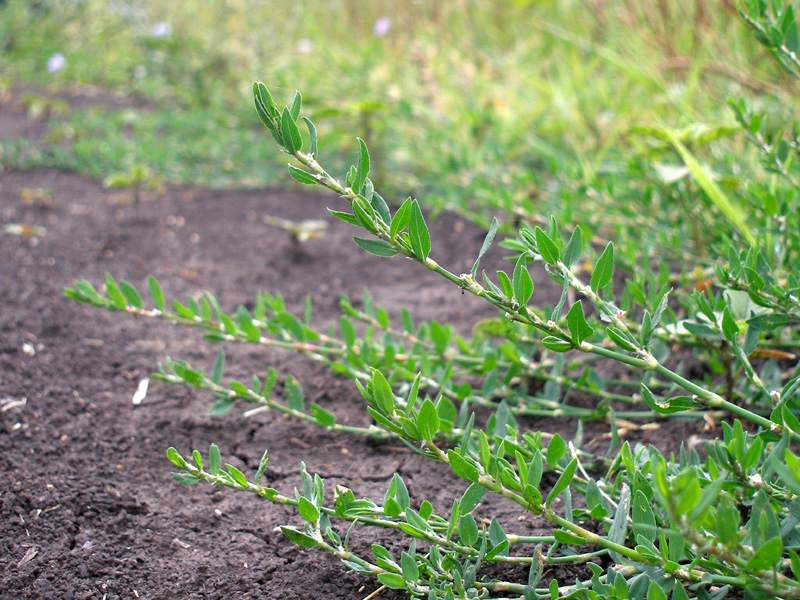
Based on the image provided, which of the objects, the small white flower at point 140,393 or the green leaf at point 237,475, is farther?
the small white flower at point 140,393

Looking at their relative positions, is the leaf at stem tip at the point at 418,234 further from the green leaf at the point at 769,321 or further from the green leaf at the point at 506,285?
the green leaf at the point at 769,321

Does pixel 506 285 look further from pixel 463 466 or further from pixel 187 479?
pixel 187 479

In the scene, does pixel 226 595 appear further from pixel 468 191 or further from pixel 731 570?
pixel 468 191

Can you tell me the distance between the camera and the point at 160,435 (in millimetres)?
1373

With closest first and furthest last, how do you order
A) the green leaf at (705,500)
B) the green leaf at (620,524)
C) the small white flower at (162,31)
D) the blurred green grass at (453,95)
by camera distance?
the green leaf at (705,500), the green leaf at (620,524), the blurred green grass at (453,95), the small white flower at (162,31)

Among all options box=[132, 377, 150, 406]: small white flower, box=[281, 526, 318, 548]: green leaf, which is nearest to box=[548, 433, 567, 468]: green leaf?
box=[281, 526, 318, 548]: green leaf

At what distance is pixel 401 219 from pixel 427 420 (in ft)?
0.76

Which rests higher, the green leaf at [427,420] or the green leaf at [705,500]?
the green leaf at [705,500]

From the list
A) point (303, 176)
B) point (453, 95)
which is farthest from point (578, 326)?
point (453, 95)

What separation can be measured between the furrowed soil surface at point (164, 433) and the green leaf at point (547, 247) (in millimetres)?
498

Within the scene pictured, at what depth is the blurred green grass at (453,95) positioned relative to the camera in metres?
2.19

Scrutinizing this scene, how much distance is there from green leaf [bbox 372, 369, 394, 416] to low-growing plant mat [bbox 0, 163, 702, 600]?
1.26 feet

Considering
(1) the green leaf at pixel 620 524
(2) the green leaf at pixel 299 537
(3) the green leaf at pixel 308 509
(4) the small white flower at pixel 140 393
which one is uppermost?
(1) the green leaf at pixel 620 524

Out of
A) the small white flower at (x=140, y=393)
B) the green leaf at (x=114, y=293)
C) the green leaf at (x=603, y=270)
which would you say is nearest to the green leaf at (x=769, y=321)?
the green leaf at (x=603, y=270)
